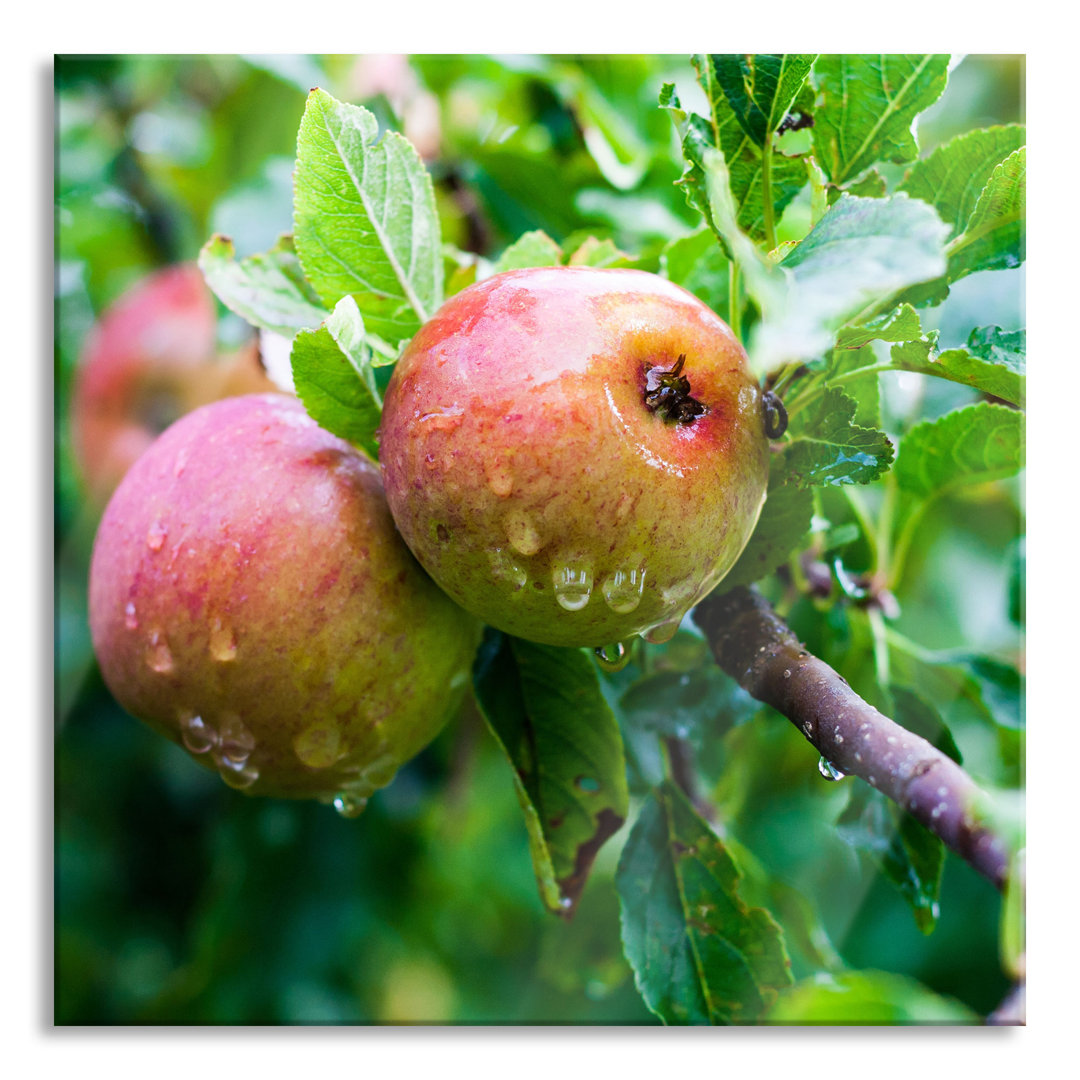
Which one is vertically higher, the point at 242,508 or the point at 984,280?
the point at 984,280

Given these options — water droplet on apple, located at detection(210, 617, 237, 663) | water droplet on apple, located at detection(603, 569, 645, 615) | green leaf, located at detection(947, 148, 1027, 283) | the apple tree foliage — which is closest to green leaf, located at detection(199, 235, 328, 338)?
the apple tree foliage

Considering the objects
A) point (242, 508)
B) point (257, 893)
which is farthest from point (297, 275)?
point (257, 893)

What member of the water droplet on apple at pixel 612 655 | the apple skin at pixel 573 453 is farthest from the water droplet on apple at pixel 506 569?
the water droplet on apple at pixel 612 655

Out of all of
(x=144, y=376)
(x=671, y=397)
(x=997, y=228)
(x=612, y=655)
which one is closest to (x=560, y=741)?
(x=612, y=655)

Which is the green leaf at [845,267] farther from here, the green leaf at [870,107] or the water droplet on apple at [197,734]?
the water droplet on apple at [197,734]

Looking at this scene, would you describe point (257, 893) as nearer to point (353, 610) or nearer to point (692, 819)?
point (692, 819)

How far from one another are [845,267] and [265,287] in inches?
17.2

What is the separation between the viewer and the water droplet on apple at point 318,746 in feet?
2.03

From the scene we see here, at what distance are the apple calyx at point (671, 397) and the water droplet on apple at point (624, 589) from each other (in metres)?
0.08

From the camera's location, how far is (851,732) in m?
0.50

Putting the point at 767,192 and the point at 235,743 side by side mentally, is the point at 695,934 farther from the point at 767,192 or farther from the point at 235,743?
the point at 767,192

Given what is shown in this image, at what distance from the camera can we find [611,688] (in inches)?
29.5

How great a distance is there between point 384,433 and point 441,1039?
1.77 feet
